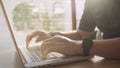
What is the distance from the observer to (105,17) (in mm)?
1088

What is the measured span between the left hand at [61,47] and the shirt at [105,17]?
32 cm

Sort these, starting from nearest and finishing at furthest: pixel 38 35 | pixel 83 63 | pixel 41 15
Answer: pixel 83 63 < pixel 38 35 < pixel 41 15

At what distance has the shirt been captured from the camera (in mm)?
1004

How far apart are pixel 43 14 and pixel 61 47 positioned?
1.53 meters

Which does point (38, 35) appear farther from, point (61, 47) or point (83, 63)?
point (83, 63)

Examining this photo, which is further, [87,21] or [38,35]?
[87,21]

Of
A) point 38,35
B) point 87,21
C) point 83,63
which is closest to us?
point 83,63

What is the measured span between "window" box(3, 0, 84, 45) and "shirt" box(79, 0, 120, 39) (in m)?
0.93

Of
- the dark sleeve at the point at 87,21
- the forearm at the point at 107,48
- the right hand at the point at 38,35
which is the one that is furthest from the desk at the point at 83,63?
the dark sleeve at the point at 87,21

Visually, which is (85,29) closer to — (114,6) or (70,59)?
(114,6)

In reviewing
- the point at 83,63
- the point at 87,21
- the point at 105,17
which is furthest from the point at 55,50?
the point at 87,21

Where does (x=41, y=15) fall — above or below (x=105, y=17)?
below

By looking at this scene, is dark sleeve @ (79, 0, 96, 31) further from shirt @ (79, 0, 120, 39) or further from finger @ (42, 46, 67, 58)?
finger @ (42, 46, 67, 58)

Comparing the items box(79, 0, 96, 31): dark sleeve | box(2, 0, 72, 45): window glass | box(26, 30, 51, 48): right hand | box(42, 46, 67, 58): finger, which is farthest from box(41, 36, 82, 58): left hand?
box(2, 0, 72, 45): window glass
